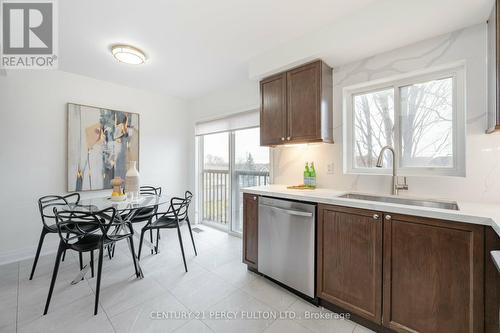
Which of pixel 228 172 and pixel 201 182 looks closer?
pixel 228 172

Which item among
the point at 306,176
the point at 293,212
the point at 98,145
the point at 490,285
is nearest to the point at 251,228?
the point at 293,212

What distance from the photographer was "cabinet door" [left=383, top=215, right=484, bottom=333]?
1.19m

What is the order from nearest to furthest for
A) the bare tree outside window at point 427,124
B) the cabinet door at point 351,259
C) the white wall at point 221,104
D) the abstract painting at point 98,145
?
the cabinet door at point 351,259 < the bare tree outside window at point 427,124 < the abstract painting at point 98,145 < the white wall at point 221,104

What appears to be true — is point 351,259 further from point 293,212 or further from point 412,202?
point 412,202

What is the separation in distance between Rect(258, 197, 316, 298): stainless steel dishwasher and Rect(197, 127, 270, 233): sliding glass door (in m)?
1.12

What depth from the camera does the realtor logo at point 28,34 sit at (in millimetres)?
1732

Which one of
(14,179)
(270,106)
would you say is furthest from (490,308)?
(14,179)

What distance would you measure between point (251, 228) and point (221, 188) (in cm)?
169

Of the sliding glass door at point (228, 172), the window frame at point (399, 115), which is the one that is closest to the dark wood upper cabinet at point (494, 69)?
the window frame at point (399, 115)

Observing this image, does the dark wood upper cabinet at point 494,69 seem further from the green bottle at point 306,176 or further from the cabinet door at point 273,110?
the cabinet door at point 273,110

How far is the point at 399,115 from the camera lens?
80.0 inches

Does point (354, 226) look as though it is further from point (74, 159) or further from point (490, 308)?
point (74, 159)

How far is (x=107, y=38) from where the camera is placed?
2107 mm

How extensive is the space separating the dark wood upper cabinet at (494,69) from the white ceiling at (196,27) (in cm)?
12
